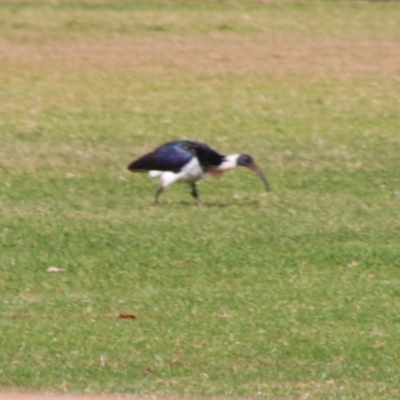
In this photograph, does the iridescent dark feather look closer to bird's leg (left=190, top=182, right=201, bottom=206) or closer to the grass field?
bird's leg (left=190, top=182, right=201, bottom=206)

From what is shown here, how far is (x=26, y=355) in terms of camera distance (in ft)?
21.4

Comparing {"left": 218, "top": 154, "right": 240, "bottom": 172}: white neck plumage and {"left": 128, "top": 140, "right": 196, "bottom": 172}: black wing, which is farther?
{"left": 218, "top": 154, "right": 240, "bottom": 172}: white neck plumage

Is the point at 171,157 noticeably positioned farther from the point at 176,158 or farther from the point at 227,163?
the point at 227,163

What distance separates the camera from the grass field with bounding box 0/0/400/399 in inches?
257

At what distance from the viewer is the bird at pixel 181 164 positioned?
10.9 meters

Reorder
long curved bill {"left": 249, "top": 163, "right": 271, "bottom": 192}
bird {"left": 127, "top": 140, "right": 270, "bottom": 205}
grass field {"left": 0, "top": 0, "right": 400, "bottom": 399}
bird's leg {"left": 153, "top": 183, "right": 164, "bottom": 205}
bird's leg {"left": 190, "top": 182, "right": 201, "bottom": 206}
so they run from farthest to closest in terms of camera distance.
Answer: long curved bill {"left": 249, "top": 163, "right": 271, "bottom": 192}, bird's leg {"left": 190, "top": 182, "right": 201, "bottom": 206}, bird's leg {"left": 153, "top": 183, "right": 164, "bottom": 205}, bird {"left": 127, "top": 140, "right": 270, "bottom": 205}, grass field {"left": 0, "top": 0, "right": 400, "bottom": 399}

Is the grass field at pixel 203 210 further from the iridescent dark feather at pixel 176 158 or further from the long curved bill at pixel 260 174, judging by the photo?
the iridescent dark feather at pixel 176 158

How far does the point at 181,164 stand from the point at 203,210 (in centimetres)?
45

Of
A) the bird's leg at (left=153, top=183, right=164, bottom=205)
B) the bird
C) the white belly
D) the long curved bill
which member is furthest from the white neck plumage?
the bird's leg at (left=153, top=183, right=164, bottom=205)

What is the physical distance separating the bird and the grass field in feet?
0.87

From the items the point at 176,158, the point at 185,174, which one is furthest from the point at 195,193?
the point at 176,158

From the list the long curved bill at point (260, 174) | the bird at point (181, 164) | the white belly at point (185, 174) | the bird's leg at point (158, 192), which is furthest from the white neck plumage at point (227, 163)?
the bird's leg at point (158, 192)

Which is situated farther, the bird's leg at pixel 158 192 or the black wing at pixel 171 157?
the bird's leg at pixel 158 192

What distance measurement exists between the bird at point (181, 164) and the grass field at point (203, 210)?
0.87 ft
